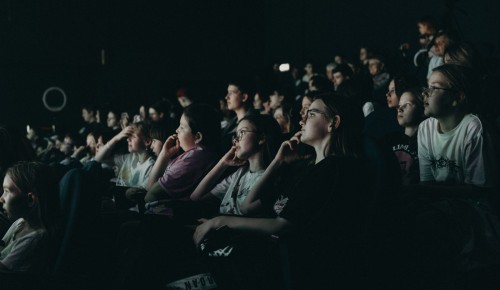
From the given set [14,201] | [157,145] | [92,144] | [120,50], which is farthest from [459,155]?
[120,50]

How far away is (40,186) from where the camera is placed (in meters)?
2.98

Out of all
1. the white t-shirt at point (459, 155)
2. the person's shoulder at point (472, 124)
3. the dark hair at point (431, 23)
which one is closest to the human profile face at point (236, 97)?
the dark hair at point (431, 23)

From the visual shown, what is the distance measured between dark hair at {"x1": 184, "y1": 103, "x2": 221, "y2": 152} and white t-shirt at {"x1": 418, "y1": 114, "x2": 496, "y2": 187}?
141cm

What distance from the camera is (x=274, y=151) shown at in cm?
366

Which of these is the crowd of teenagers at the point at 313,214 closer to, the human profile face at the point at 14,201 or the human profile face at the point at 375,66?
the human profile face at the point at 14,201

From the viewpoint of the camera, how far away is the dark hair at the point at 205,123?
13.7 ft

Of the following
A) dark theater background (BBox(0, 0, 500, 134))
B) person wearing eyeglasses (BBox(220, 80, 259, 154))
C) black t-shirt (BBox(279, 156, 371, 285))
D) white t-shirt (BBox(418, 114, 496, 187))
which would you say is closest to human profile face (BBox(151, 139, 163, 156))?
person wearing eyeglasses (BBox(220, 80, 259, 154))

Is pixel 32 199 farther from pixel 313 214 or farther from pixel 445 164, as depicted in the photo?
pixel 445 164

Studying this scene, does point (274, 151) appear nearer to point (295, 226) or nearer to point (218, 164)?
point (218, 164)

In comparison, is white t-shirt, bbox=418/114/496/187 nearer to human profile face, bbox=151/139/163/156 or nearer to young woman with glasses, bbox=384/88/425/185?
young woman with glasses, bbox=384/88/425/185

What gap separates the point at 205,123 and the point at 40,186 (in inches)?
54.3

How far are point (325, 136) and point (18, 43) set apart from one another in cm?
1034

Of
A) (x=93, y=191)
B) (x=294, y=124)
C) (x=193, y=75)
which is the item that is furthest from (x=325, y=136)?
(x=193, y=75)

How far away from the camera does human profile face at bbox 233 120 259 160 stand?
11.8 feet
